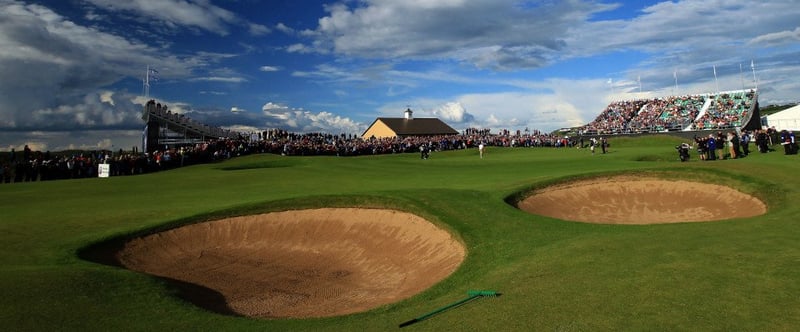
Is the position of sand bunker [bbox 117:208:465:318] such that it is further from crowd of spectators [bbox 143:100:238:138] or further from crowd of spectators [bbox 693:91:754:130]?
crowd of spectators [bbox 693:91:754:130]

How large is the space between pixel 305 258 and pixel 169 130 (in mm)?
49878

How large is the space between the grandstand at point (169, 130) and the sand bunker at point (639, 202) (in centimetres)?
4779

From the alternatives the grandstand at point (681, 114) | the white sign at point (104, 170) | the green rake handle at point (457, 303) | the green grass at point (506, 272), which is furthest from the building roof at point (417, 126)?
the green rake handle at point (457, 303)

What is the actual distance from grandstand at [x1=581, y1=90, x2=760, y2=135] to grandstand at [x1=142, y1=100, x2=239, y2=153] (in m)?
67.0

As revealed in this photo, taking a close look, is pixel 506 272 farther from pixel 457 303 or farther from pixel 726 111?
pixel 726 111

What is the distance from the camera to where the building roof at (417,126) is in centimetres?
8894

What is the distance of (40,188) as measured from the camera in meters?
27.5

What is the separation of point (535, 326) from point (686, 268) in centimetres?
440

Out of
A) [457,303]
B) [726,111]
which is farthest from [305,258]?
[726,111]

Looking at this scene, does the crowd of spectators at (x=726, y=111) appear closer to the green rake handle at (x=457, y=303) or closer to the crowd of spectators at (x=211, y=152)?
the crowd of spectators at (x=211, y=152)

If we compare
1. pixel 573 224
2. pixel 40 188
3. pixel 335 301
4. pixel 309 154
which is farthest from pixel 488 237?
pixel 309 154

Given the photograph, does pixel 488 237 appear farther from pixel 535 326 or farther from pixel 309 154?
pixel 309 154

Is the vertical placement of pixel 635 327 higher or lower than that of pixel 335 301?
higher

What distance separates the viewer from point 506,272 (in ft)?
35.0
